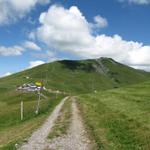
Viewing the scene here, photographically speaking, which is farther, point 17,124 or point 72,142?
point 17,124

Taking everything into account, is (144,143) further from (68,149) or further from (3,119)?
(3,119)

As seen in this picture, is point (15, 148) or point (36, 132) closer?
point (15, 148)

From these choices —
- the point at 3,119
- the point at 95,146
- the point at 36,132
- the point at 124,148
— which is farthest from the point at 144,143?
the point at 3,119

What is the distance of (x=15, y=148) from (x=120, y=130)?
11.8 m

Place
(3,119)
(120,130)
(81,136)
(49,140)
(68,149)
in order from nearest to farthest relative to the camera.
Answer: (68,149) < (49,140) < (81,136) < (120,130) < (3,119)

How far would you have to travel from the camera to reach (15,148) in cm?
2553

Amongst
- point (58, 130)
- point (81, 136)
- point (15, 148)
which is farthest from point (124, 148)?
point (58, 130)

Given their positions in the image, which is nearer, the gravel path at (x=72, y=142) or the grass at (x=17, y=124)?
the gravel path at (x=72, y=142)

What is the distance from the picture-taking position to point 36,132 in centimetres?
3416

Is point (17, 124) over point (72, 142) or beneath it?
beneath

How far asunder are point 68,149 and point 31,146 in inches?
121

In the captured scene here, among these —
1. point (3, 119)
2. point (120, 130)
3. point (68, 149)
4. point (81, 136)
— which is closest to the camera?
point (68, 149)

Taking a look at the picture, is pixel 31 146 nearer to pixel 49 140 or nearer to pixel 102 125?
pixel 49 140

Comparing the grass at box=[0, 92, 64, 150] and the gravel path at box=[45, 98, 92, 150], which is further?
the grass at box=[0, 92, 64, 150]
